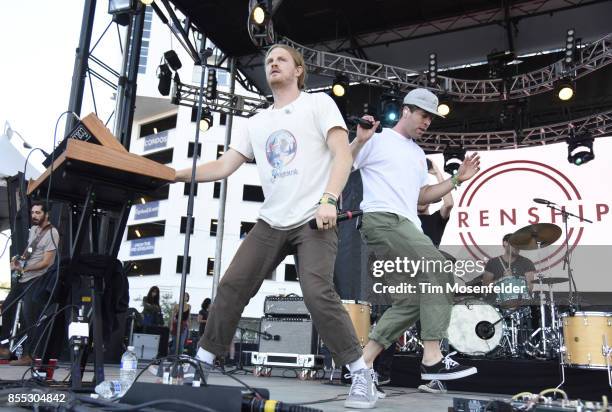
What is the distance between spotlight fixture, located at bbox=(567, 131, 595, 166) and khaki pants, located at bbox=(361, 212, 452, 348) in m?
7.36

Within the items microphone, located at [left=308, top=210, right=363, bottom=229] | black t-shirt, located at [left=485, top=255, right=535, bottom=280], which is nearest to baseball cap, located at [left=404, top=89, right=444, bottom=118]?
microphone, located at [left=308, top=210, right=363, bottom=229]

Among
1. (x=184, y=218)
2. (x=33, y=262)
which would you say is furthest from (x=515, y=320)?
(x=184, y=218)

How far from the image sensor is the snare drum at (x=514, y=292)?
6.02m

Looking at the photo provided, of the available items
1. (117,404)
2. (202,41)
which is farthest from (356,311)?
(202,41)

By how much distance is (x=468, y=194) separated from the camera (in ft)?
29.0

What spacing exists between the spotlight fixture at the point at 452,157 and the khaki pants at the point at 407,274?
804 centimetres

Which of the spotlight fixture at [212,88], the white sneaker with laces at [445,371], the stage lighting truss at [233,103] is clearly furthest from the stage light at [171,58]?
the white sneaker with laces at [445,371]

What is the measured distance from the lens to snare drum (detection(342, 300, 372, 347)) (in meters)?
5.40

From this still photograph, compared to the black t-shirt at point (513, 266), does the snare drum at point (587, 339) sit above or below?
below

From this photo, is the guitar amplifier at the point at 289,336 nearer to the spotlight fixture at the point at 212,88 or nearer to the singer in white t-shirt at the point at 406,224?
the singer in white t-shirt at the point at 406,224

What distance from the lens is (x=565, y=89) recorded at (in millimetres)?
9383

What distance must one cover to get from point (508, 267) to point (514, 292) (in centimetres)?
48

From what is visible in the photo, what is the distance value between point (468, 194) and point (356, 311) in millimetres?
4227

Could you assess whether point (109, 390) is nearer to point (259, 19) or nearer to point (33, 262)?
point (33, 262)
